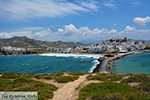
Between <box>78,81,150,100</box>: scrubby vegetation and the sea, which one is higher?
<box>78,81,150,100</box>: scrubby vegetation

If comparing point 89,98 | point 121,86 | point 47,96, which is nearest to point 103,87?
point 121,86

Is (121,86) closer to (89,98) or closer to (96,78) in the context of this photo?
(89,98)

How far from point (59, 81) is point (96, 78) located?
19.1ft

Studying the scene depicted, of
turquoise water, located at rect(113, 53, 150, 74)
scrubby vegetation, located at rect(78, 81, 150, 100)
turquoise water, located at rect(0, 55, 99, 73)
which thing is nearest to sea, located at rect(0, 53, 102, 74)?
turquoise water, located at rect(0, 55, 99, 73)

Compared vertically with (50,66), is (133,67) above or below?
above

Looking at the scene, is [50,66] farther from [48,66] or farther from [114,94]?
[114,94]

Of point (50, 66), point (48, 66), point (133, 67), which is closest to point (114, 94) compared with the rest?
point (133, 67)

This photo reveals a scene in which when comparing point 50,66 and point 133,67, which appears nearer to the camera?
point 133,67

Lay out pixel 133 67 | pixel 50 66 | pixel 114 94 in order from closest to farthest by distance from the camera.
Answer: pixel 114 94, pixel 133 67, pixel 50 66

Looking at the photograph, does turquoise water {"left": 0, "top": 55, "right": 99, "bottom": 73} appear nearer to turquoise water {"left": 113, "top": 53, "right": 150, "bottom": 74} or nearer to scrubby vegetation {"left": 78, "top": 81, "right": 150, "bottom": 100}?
turquoise water {"left": 113, "top": 53, "right": 150, "bottom": 74}

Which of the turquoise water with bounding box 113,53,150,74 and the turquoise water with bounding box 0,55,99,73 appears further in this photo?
the turquoise water with bounding box 0,55,99,73

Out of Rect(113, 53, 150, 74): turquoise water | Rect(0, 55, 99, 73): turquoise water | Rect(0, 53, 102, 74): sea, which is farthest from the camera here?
Rect(0, 55, 99, 73): turquoise water

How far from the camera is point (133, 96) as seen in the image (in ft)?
42.1

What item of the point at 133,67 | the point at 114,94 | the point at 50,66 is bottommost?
the point at 50,66
